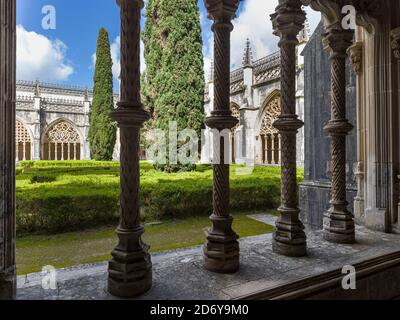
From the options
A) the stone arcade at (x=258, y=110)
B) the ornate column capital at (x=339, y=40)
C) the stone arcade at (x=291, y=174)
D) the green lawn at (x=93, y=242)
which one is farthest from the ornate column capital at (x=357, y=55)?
the stone arcade at (x=258, y=110)

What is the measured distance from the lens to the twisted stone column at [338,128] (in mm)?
2256

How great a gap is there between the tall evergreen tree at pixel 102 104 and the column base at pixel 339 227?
671 inches

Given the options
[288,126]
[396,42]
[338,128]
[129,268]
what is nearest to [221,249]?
[129,268]

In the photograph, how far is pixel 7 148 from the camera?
126cm

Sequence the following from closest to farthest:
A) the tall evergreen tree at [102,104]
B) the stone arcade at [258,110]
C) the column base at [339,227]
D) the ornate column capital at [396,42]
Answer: the column base at [339,227] → the ornate column capital at [396,42] → the stone arcade at [258,110] → the tall evergreen tree at [102,104]

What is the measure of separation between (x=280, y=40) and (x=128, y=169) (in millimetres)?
1432

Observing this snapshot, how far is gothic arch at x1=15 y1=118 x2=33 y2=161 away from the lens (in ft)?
71.2

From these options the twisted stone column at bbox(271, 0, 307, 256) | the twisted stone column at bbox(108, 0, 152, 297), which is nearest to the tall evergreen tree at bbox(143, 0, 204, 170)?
the twisted stone column at bbox(271, 0, 307, 256)

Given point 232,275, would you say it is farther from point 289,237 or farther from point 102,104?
point 102,104

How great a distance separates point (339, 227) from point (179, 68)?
348 inches

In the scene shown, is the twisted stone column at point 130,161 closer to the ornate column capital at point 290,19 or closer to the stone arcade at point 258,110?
the ornate column capital at point 290,19

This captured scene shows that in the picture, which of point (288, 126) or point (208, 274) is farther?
point (288, 126)

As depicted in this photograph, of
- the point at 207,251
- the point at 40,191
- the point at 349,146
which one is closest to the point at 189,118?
the point at 40,191

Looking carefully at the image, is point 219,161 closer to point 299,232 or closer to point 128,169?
point 128,169
